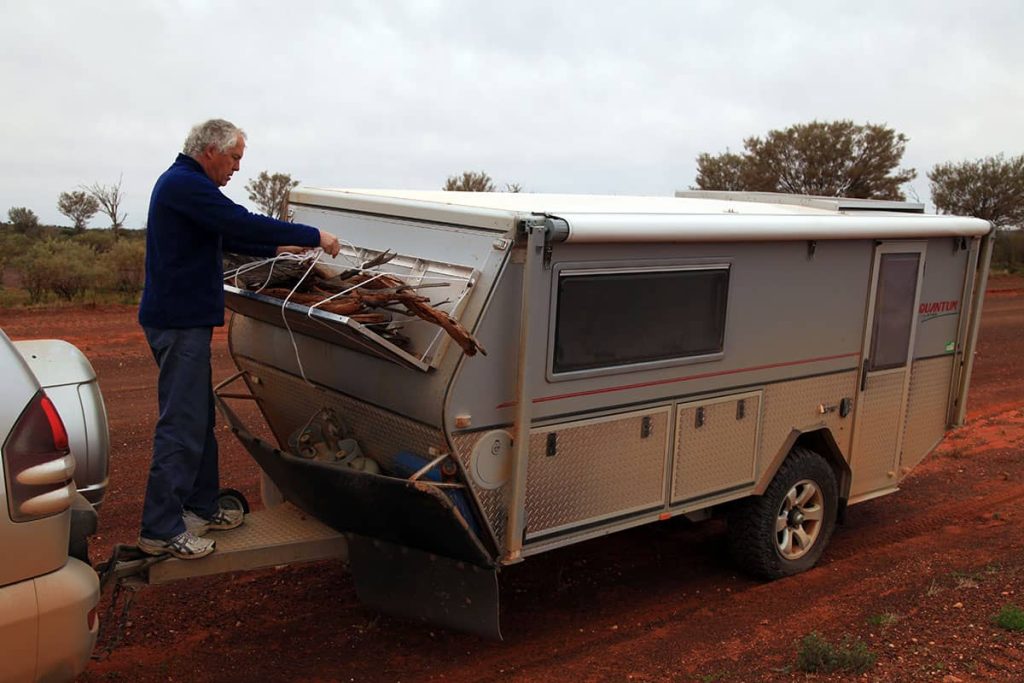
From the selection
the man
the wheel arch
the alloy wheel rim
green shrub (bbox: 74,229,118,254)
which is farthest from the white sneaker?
green shrub (bbox: 74,229,118,254)

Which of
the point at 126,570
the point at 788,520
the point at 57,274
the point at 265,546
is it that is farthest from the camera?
the point at 57,274

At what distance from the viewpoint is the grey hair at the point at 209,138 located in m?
4.46

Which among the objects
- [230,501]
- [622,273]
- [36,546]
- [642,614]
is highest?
[622,273]

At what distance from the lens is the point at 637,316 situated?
506cm

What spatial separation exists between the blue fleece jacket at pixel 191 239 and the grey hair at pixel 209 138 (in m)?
0.06

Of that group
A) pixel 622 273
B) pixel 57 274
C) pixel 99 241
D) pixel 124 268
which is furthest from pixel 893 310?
pixel 99 241

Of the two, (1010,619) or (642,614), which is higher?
(1010,619)

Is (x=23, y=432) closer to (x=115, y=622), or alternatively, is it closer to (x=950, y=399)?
(x=115, y=622)

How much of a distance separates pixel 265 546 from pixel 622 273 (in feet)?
7.25

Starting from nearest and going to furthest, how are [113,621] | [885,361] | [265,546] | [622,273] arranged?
1. [265,546]
2. [622,273]
3. [113,621]
4. [885,361]

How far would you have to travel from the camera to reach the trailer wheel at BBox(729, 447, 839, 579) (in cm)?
601

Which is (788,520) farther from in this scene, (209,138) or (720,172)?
(720,172)

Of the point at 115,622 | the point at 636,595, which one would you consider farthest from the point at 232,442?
the point at 636,595

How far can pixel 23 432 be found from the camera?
3352 mm
